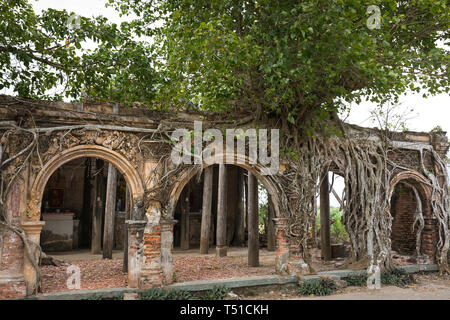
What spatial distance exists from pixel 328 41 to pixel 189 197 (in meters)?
9.17

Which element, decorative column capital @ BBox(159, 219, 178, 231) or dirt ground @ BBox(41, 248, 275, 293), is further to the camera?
dirt ground @ BBox(41, 248, 275, 293)

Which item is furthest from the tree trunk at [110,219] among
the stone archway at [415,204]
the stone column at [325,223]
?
the stone archway at [415,204]

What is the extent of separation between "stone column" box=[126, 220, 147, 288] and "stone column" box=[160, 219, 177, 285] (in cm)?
39

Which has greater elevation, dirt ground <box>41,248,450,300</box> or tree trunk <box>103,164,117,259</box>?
tree trunk <box>103,164,117,259</box>

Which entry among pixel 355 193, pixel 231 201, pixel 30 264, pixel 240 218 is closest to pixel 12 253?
pixel 30 264

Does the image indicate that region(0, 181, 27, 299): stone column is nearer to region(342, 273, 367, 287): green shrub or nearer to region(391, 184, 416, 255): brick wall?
region(342, 273, 367, 287): green shrub

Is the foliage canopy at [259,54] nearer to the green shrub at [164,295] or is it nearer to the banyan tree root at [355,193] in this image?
the banyan tree root at [355,193]

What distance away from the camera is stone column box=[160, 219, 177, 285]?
264 inches

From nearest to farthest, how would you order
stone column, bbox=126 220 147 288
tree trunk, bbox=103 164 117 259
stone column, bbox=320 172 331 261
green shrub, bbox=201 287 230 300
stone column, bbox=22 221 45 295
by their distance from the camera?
stone column, bbox=22 221 45 295 < stone column, bbox=126 220 147 288 < green shrub, bbox=201 287 230 300 < tree trunk, bbox=103 164 117 259 < stone column, bbox=320 172 331 261

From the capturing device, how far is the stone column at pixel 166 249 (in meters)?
6.70

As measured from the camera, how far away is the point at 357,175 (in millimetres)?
8492

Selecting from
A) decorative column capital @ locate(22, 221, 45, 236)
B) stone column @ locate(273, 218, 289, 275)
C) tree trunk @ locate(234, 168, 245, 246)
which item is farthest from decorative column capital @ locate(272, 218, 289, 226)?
tree trunk @ locate(234, 168, 245, 246)

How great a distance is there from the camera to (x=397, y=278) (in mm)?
8078

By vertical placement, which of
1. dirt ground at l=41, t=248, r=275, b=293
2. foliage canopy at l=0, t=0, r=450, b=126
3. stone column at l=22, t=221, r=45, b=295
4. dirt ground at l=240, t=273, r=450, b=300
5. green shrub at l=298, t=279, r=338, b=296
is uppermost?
foliage canopy at l=0, t=0, r=450, b=126
